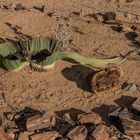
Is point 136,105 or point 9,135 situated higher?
point 136,105

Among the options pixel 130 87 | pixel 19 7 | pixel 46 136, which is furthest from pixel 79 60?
Result: pixel 19 7

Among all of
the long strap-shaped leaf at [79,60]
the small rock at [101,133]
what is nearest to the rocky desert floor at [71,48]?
the long strap-shaped leaf at [79,60]

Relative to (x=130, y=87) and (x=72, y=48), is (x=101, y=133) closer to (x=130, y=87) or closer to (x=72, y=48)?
(x=130, y=87)

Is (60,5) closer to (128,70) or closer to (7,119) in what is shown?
(128,70)

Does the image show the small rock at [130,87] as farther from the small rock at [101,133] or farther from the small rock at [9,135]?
the small rock at [9,135]

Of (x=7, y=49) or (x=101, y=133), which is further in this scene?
(x=7, y=49)

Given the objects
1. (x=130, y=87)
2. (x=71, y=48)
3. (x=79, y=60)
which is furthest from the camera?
(x=71, y=48)

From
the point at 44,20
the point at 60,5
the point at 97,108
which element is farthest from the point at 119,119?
the point at 60,5

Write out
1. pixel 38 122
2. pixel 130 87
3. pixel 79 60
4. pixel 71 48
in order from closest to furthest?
pixel 38 122
pixel 130 87
pixel 79 60
pixel 71 48
